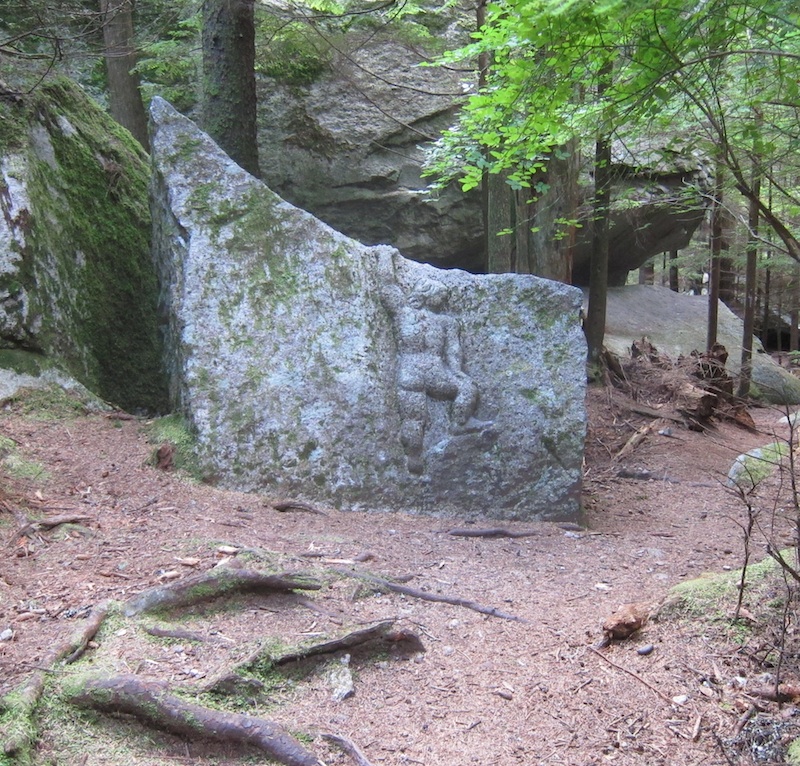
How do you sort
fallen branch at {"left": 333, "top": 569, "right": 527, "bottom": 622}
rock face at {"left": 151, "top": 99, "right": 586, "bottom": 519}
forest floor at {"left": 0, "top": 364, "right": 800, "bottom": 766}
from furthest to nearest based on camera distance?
rock face at {"left": 151, "top": 99, "right": 586, "bottom": 519} → fallen branch at {"left": 333, "top": 569, "right": 527, "bottom": 622} → forest floor at {"left": 0, "top": 364, "right": 800, "bottom": 766}

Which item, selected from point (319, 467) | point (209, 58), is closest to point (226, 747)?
point (319, 467)

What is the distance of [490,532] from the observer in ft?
16.7

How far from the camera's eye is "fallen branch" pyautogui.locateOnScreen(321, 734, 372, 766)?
2314mm

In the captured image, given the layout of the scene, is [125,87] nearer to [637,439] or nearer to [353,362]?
[353,362]

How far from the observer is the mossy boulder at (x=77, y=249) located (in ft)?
18.6

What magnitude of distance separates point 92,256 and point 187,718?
513cm

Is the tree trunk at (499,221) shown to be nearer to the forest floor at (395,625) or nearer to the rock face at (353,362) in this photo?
the rock face at (353,362)

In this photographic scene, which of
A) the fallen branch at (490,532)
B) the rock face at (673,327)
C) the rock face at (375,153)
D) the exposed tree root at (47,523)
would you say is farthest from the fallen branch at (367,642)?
the rock face at (673,327)

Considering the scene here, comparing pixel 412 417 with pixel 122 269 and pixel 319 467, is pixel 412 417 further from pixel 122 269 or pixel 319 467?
pixel 122 269

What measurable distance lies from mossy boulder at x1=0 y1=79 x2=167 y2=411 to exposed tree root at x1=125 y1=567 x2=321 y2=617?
330 centimetres

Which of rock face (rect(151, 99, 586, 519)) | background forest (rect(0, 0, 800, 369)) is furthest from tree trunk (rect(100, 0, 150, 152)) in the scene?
rock face (rect(151, 99, 586, 519))

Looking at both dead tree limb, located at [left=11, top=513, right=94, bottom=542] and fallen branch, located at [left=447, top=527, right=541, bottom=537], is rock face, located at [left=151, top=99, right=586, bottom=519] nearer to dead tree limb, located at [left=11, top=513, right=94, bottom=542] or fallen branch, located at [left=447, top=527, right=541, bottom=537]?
fallen branch, located at [left=447, top=527, right=541, bottom=537]

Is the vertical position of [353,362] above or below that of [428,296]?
below

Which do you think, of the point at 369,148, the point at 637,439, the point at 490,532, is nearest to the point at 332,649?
the point at 490,532
